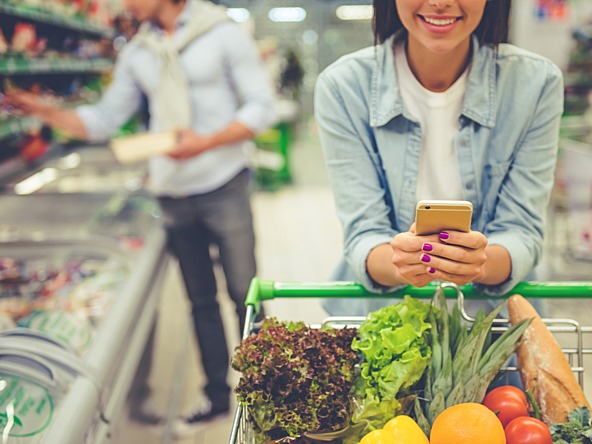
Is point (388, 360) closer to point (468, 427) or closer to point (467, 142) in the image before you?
point (468, 427)

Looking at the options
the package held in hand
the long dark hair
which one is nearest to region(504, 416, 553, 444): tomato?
the long dark hair

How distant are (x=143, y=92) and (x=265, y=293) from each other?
1942 mm

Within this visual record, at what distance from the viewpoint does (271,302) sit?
432cm

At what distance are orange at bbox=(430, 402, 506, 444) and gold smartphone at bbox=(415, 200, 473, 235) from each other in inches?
11.9

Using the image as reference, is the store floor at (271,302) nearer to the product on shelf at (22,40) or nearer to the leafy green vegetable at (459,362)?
the leafy green vegetable at (459,362)

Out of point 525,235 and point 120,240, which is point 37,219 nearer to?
point 120,240

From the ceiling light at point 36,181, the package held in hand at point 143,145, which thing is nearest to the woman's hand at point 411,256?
the package held in hand at point 143,145

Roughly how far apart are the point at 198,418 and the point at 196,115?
148cm

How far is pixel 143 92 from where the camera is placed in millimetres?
3043

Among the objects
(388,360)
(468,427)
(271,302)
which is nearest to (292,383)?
(388,360)

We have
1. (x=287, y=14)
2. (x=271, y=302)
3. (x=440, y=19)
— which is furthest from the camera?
(x=287, y=14)

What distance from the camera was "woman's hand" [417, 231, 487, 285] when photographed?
109cm

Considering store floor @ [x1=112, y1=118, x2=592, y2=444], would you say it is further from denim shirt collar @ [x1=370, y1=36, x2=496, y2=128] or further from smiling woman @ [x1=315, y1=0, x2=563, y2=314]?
denim shirt collar @ [x1=370, y1=36, x2=496, y2=128]

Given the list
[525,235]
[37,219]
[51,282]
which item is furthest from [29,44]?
[525,235]
